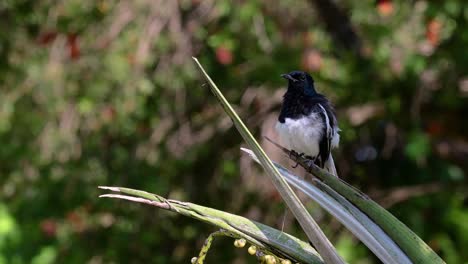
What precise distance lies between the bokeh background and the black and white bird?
1.52m

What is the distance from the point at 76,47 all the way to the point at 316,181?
12.9 ft

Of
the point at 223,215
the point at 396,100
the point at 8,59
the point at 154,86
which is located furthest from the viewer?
the point at 8,59

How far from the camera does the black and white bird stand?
10.8 feet

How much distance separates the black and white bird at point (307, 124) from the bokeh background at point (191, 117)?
152cm

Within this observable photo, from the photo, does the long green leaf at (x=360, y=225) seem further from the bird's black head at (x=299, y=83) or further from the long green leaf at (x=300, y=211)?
the bird's black head at (x=299, y=83)

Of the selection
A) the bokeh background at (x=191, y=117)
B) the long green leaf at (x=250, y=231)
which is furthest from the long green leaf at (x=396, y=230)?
the bokeh background at (x=191, y=117)

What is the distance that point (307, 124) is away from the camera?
3.34 meters

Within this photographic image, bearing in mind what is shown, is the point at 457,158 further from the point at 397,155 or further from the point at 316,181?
the point at 316,181

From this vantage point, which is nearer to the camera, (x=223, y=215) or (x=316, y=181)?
(x=223, y=215)

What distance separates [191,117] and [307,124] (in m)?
2.37

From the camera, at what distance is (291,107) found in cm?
339

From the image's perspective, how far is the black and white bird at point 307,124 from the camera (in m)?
3.29

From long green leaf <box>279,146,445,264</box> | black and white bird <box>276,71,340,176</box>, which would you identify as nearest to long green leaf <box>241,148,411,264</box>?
long green leaf <box>279,146,445,264</box>

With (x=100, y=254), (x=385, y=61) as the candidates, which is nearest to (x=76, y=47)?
(x=100, y=254)
